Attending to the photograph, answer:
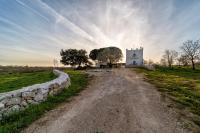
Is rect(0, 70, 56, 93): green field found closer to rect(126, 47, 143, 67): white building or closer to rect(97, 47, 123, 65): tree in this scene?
rect(97, 47, 123, 65): tree

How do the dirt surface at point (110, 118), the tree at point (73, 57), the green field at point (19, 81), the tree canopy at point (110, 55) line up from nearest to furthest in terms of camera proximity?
the dirt surface at point (110, 118) → the green field at point (19, 81) → the tree canopy at point (110, 55) → the tree at point (73, 57)

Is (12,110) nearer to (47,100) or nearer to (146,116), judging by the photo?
(47,100)

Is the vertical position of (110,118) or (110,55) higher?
(110,55)

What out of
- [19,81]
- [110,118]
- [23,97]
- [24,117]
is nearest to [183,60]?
[19,81]

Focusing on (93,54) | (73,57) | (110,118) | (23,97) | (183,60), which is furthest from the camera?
(93,54)

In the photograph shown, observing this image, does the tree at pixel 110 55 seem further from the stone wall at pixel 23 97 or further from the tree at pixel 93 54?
the stone wall at pixel 23 97

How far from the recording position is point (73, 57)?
177ft

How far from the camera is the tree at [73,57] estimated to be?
2119 inches

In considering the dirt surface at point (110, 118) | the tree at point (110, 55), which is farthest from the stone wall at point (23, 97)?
the tree at point (110, 55)

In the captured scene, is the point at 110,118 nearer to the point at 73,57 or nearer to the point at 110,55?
the point at 110,55

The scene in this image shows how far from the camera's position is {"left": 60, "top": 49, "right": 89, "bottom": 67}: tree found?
5381 centimetres

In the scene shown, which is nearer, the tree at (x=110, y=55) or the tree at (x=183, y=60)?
the tree at (x=110, y=55)

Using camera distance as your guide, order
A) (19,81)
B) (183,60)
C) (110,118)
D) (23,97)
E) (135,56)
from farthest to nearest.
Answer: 1. (183,60)
2. (135,56)
3. (19,81)
4. (23,97)
5. (110,118)

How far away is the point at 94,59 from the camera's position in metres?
58.8
